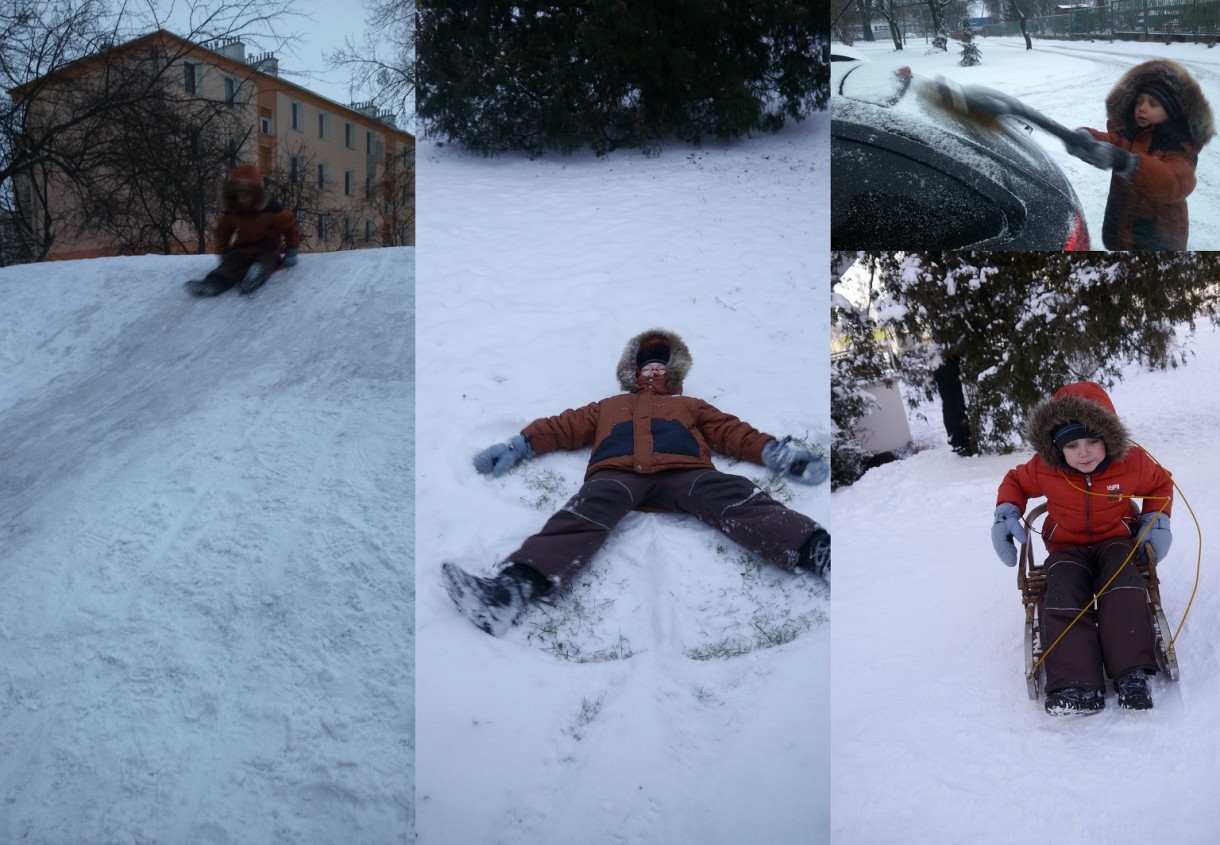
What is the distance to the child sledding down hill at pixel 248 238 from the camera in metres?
2.82

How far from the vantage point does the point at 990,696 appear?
2285 millimetres

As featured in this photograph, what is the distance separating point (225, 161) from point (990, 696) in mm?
2470

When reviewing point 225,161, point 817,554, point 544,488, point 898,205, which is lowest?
point 817,554

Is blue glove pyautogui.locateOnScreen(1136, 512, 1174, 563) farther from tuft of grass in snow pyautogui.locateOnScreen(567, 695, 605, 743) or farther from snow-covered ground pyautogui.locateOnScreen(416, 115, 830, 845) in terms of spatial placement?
tuft of grass in snow pyautogui.locateOnScreen(567, 695, 605, 743)

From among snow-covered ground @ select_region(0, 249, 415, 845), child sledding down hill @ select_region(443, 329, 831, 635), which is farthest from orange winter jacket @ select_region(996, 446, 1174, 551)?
snow-covered ground @ select_region(0, 249, 415, 845)

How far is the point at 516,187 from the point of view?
2.81 m

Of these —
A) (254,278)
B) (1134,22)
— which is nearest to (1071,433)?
(1134,22)

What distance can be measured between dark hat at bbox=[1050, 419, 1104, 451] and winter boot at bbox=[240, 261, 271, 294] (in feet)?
6.87

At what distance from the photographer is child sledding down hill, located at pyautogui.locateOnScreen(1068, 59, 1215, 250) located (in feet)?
9.20

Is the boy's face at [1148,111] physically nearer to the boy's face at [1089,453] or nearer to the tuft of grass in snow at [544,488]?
the boy's face at [1089,453]

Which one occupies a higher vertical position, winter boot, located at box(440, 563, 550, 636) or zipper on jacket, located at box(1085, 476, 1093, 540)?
zipper on jacket, located at box(1085, 476, 1093, 540)

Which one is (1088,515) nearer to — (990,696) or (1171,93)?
(990,696)

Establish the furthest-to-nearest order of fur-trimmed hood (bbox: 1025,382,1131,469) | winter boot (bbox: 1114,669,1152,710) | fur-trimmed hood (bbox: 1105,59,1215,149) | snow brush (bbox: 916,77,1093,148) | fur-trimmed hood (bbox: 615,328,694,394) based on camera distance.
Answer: snow brush (bbox: 916,77,1093,148) < fur-trimmed hood (bbox: 1105,59,1215,149) < fur-trimmed hood (bbox: 615,328,694,394) < fur-trimmed hood (bbox: 1025,382,1131,469) < winter boot (bbox: 1114,669,1152,710)

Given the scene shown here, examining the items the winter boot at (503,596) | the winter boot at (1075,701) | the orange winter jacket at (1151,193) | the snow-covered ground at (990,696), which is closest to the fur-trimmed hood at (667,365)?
the winter boot at (503,596)
